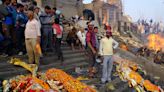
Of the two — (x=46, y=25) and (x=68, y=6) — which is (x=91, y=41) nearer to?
(x=46, y=25)

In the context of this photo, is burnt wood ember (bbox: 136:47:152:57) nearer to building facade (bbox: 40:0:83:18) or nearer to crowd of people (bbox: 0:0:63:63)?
building facade (bbox: 40:0:83:18)

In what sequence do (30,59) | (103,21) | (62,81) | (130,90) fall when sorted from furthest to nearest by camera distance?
1. (103,21)
2. (130,90)
3. (30,59)
4. (62,81)

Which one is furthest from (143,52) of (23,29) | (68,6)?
(23,29)

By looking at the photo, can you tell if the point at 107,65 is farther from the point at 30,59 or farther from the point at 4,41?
the point at 4,41

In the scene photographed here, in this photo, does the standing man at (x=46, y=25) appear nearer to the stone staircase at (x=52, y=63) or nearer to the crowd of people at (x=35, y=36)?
the crowd of people at (x=35, y=36)

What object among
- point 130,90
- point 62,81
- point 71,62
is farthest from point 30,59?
point 130,90

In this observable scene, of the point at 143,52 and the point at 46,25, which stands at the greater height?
the point at 46,25

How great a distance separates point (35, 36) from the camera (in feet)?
35.4

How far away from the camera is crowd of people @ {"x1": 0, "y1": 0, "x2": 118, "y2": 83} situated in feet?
35.6

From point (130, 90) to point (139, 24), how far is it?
1610 inches

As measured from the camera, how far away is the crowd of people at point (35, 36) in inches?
427

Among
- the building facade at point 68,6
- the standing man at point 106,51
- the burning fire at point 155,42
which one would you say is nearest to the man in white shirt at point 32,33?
the standing man at point 106,51

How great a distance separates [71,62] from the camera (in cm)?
1369

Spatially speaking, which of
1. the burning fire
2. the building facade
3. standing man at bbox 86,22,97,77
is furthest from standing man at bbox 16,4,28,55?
the burning fire
